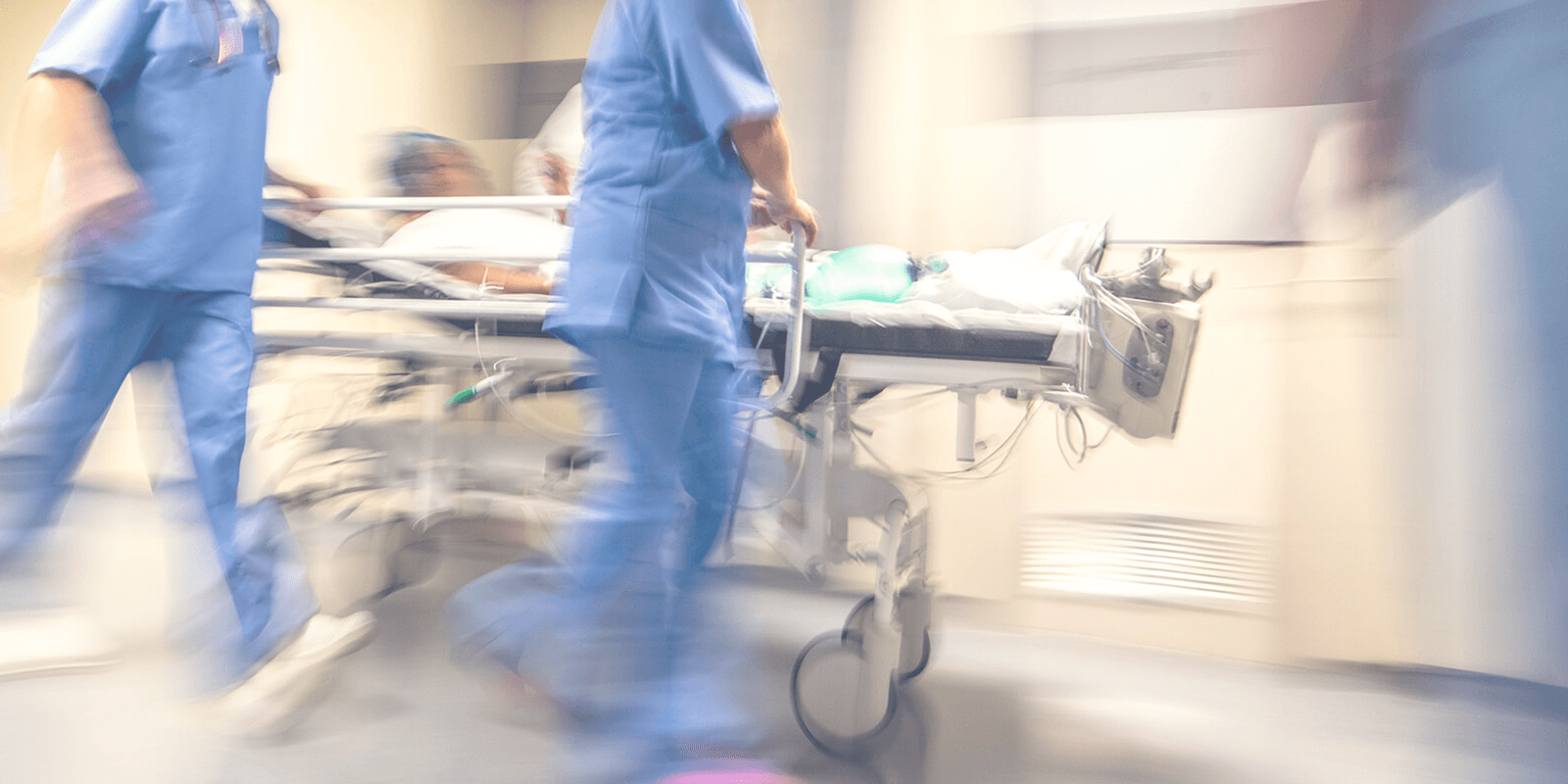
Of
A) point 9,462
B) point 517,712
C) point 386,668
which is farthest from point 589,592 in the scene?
point 386,668

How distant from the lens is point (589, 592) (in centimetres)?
98

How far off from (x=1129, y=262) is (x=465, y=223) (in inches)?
62.4

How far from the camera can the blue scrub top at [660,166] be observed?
0.92m

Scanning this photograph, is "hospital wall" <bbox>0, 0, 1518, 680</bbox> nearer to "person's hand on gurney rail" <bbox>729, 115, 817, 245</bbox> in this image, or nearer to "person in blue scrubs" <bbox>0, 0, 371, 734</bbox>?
"person's hand on gurney rail" <bbox>729, 115, 817, 245</bbox>

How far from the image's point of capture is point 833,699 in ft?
4.29

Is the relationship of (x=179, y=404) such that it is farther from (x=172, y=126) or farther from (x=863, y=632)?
(x=863, y=632)

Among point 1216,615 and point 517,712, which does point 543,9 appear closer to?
point 517,712

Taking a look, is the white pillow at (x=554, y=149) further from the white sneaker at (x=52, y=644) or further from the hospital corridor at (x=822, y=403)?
the white sneaker at (x=52, y=644)

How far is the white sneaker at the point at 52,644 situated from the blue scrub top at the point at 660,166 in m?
1.34

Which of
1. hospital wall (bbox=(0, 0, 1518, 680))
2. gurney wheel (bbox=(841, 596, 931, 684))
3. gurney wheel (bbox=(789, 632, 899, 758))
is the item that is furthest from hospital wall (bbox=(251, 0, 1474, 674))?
gurney wheel (bbox=(789, 632, 899, 758))

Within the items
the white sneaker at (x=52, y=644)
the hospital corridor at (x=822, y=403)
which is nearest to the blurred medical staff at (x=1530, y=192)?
the hospital corridor at (x=822, y=403)

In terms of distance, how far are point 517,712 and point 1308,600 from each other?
5.74 ft

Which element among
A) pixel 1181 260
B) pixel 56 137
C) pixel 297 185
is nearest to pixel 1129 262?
pixel 1181 260

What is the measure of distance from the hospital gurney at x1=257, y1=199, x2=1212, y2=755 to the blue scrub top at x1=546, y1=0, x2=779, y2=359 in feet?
0.66
